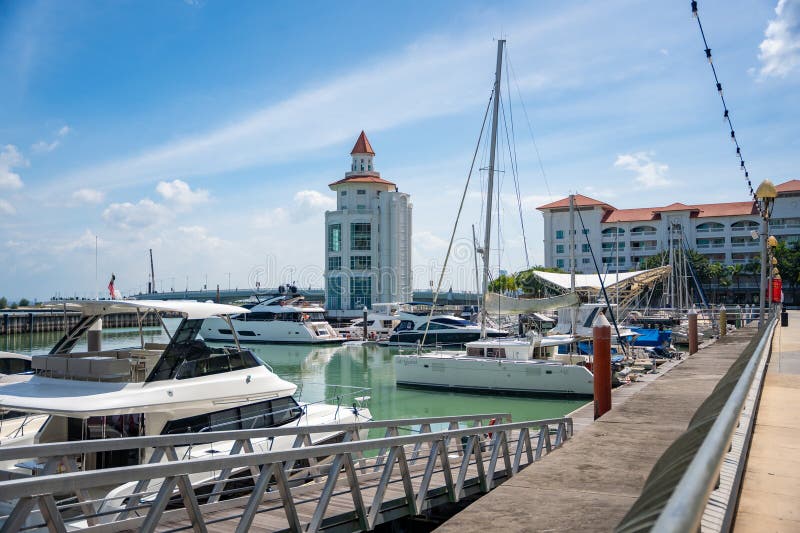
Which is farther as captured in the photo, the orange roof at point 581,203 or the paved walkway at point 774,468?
the orange roof at point 581,203

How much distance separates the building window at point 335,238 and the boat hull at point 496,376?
201 ft

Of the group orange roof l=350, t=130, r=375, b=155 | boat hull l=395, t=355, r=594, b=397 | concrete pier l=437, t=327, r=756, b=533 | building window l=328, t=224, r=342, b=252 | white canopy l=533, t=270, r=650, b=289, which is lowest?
boat hull l=395, t=355, r=594, b=397

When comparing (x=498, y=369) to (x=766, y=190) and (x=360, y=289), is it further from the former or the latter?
(x=360, y=289)

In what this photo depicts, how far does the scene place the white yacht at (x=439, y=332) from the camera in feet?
184

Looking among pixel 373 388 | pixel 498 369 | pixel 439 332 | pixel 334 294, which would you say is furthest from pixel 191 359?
pixel 334 294

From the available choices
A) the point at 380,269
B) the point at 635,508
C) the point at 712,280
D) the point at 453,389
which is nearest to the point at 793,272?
the point at 712,280

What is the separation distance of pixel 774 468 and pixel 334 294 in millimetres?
90241

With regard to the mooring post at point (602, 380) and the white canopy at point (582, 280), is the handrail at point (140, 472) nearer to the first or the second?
the mooring post at point (602, 380)

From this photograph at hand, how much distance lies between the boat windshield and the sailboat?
65.0ft

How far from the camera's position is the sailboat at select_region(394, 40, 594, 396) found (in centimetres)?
3080

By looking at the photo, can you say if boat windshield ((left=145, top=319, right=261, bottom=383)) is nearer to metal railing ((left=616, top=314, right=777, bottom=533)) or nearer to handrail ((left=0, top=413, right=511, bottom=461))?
handrail ((left=0, top=413, right=511, bottom=461))

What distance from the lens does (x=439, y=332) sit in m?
56.6

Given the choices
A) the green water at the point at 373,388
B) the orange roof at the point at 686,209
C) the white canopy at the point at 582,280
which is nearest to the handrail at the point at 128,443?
the green water at the point at 373,388

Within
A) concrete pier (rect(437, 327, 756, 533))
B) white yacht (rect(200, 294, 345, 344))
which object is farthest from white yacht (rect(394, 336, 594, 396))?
white yacht (rect(200, 294, 345, 344))
